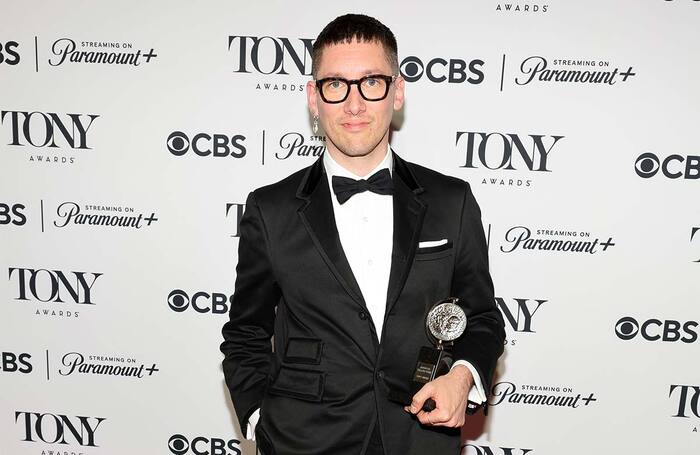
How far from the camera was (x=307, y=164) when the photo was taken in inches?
116

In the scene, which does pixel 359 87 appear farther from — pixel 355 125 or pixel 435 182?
pixel 435 182

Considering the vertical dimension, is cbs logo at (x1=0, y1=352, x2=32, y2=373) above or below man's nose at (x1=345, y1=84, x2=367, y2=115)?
below

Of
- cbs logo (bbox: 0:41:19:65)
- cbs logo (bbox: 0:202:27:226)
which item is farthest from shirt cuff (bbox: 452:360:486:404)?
cbs logo (bbox: 0:41:19:65)

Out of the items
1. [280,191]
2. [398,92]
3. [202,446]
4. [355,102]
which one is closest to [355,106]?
[355,102]

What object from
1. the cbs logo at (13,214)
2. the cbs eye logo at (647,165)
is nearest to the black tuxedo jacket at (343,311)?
the cbs eye logo at (647,165)

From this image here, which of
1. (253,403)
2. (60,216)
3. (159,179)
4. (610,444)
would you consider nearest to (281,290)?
(253,403)

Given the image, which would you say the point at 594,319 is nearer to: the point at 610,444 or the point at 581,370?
the point at 581,370

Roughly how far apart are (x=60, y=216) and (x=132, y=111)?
0.67 meters

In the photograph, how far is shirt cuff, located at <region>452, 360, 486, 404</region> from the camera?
1.87m

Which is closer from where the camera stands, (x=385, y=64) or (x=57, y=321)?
(x=385, y=64)

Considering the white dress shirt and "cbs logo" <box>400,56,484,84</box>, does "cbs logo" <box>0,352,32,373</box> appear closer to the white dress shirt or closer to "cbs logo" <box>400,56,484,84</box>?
the white dress shirt

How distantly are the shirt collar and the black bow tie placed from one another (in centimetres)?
4

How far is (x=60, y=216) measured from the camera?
306 cm

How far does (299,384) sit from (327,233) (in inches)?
19.3
